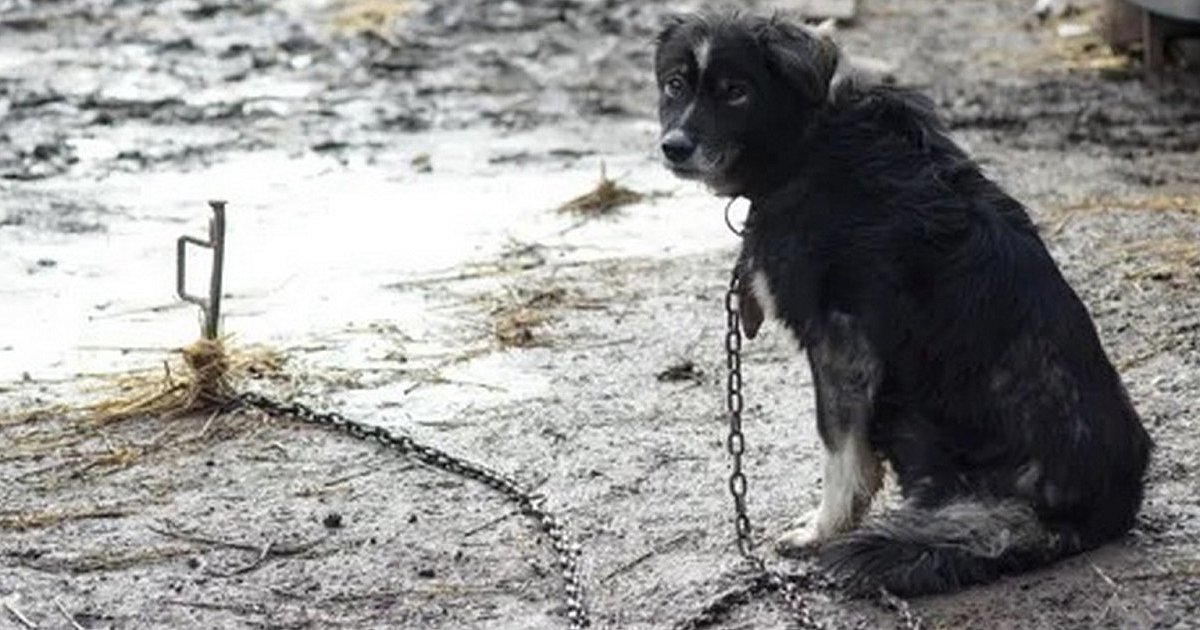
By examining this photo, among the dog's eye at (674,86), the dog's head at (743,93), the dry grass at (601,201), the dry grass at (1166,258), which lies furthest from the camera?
the dry grass at (601,201)

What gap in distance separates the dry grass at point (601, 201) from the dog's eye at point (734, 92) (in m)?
4.29

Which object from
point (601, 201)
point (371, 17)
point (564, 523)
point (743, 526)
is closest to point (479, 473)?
point (564, 523)

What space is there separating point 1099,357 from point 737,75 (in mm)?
1229

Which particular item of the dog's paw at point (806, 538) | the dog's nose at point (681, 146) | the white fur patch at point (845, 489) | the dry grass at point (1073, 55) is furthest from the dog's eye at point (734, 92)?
the dry grass at point (1073, 55)

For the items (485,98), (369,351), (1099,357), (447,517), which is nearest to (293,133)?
(485,98)

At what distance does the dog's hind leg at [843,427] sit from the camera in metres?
6.30

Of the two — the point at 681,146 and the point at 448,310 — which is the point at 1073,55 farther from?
the point at 681,146

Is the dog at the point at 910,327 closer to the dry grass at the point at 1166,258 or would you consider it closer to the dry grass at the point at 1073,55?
the dry grass at the point at 1166,258

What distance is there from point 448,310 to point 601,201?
1.85 m

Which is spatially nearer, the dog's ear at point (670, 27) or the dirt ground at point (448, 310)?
the dirt ground at point (448, 310)

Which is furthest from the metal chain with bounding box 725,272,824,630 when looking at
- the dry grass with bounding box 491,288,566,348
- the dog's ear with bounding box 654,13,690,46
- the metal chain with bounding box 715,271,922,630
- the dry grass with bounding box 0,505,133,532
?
the dry grass with bounding box 0,505,133,532

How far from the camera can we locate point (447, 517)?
22.9 feet

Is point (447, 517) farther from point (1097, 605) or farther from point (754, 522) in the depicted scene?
Result: point (1097, 605)

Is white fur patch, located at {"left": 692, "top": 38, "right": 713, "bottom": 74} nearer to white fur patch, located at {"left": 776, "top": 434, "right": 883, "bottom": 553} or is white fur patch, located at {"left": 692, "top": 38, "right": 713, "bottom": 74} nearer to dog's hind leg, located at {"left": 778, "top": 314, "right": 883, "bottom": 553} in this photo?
dog's hind leg, located at {"left": 778, "top": 314, "right": 883, "bottom": 553}
